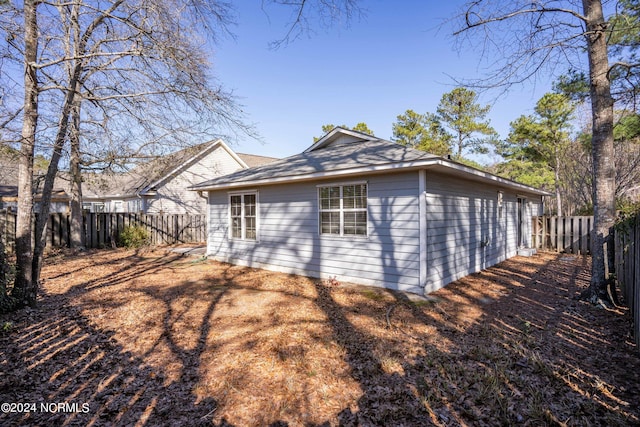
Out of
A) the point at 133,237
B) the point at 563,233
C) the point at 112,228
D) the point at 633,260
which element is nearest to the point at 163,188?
the point at 112,228

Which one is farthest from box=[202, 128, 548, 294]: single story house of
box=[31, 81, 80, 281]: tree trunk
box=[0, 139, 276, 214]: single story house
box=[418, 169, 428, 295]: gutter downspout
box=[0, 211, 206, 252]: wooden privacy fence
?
box=[0, 139, 276, 214]: single story house

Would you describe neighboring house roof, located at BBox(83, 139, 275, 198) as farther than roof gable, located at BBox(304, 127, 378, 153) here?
Yes

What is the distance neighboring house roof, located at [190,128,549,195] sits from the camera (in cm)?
623

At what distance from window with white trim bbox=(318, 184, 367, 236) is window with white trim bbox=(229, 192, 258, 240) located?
2.58 meters

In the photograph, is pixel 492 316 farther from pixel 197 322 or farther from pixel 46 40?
pixel 46 40

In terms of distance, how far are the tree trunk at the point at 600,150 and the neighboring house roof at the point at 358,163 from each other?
2187mm

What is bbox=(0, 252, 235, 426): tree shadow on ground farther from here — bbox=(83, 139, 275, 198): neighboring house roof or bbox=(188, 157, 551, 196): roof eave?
bbox=(83, 139, 275, 198): neighboring house roof

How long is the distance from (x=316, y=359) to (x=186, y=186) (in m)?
17.0

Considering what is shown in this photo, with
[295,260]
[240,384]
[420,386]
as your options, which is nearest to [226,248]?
[295,260]

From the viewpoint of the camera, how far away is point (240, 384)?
332cm

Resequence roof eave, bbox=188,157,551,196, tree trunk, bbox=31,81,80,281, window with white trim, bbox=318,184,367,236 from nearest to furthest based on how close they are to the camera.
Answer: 1. tree trunk, bbox=31,81,80,281
2. roof eave, bbox=188,157,551,196
3. window with white trim, bbox=318,184,367,236

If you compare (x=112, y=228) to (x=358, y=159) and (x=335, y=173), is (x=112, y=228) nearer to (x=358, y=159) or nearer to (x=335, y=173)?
(x=335, y=173)

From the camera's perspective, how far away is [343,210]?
7.53m

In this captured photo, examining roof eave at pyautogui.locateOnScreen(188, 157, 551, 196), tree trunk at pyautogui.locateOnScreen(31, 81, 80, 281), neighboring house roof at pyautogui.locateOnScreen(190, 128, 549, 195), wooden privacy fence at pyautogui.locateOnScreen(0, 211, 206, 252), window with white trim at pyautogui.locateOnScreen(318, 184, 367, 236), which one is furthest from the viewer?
wooden privacy fence at pyautogui.locateOnScreen(0, 211, 206, 252)
